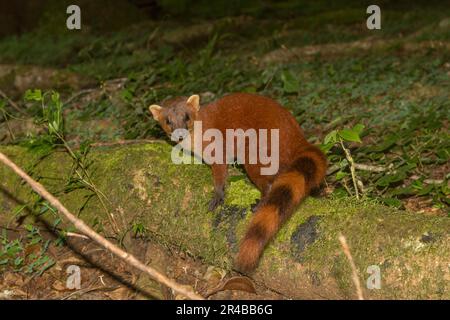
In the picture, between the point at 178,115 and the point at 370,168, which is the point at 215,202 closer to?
the point at 178,115

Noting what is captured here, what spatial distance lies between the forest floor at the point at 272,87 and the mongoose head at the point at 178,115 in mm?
500

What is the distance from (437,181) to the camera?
4.76 m

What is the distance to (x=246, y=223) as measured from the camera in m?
3.91

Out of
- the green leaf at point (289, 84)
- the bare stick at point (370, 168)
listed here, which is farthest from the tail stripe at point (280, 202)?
the green leaf at point (289, 84)

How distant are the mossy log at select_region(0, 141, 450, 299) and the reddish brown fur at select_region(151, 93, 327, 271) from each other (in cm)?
12

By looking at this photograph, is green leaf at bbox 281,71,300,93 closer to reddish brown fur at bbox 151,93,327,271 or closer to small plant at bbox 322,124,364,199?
reddish brown fur at bbox 151,93,327,271

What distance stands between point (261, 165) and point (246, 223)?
67cm

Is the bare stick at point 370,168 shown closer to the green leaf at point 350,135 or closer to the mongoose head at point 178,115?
the green leaf at point 350,135

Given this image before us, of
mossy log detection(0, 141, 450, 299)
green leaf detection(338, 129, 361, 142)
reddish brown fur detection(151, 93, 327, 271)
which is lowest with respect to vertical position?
mossy log detection(0, 141, 450, 299)

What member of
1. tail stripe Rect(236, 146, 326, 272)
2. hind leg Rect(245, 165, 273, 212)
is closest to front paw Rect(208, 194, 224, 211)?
hind leg Rect(245, 165, 273, 212)

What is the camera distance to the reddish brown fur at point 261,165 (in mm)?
3445

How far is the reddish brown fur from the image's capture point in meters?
3.45

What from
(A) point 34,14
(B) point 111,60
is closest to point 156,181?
(B) point 111,60
